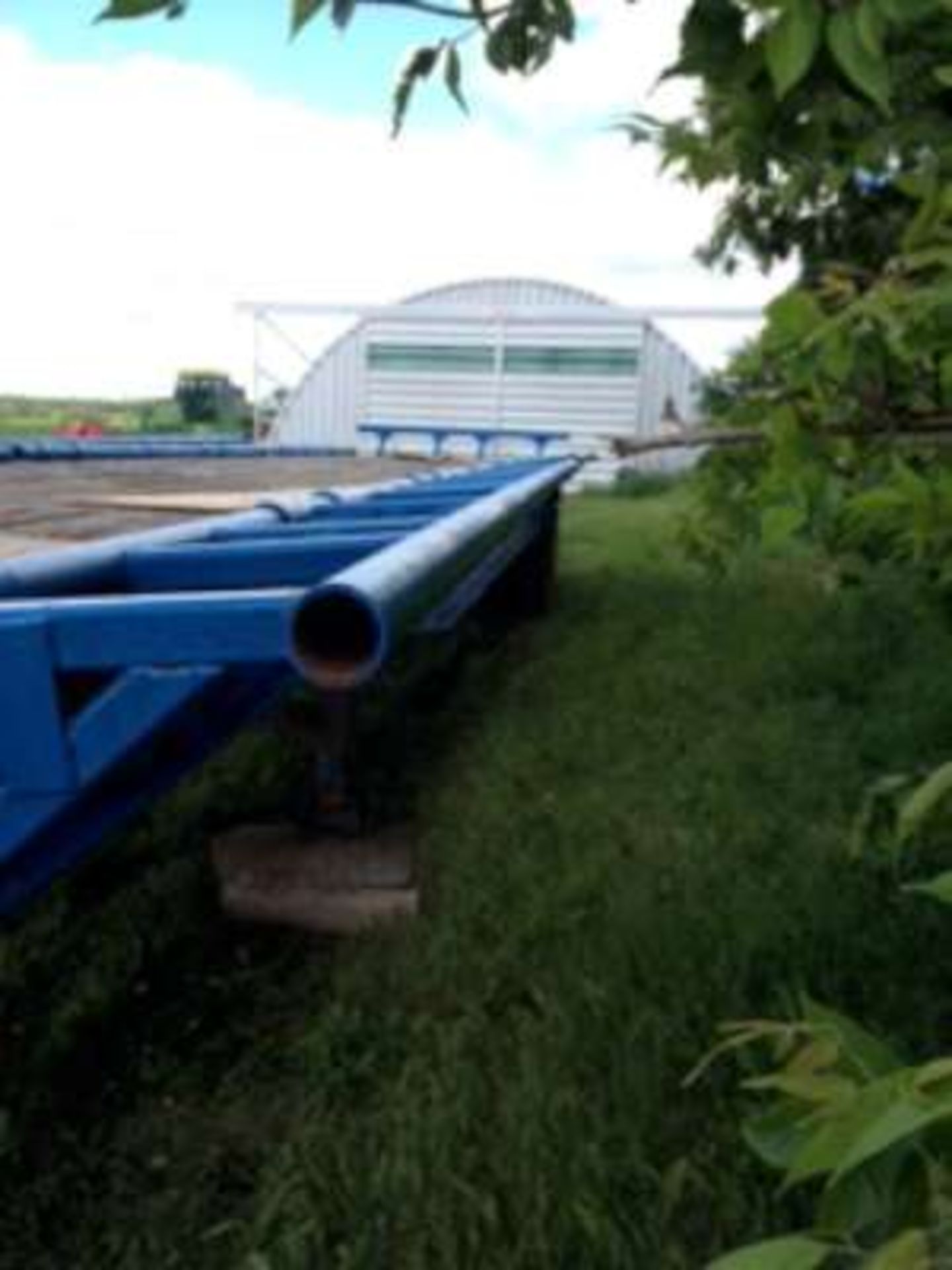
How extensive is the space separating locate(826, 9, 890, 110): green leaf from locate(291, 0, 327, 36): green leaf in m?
0.33

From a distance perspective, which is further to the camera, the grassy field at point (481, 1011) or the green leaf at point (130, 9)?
the grassy field at point (481, 1011)

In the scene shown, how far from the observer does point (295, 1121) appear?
2.06 m

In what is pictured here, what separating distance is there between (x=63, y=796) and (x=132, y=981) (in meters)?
1.34

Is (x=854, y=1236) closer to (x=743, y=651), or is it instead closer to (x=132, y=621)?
(x=132, y=621)

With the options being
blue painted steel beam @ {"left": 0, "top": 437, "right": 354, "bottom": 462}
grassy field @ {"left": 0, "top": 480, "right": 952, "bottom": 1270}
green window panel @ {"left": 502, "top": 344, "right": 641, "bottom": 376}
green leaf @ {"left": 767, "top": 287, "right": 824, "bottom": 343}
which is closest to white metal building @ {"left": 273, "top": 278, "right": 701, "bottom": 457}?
green window panel @ {"left": 502, "top": 344, "right": 641, "bottom": 376}

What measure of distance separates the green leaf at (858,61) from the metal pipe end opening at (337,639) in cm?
64

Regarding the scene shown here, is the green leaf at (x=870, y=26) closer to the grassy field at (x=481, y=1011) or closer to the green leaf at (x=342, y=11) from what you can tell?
the green leaf at (x=342, y=11)

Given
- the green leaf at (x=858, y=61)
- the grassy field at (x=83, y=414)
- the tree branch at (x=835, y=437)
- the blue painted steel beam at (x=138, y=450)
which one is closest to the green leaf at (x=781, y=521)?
the tree branch at (x=835, y=437)

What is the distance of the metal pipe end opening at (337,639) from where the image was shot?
1.21m

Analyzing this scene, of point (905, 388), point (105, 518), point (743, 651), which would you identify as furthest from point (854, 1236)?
point (743, 651)

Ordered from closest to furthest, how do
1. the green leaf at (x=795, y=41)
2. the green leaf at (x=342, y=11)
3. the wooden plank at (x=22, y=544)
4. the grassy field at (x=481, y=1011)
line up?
the green leaf at (x=795, y=41) < the green leaf at (x=342, y=11) < the grassy field at (x=481, y=1011) < the wooden plank at (x=22, y=544)

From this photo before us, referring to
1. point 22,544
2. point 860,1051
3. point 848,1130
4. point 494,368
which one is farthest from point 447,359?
point 848,1130

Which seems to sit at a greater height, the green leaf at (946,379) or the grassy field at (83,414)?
the green leaf at (946,379)

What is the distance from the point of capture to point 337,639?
1.26m
